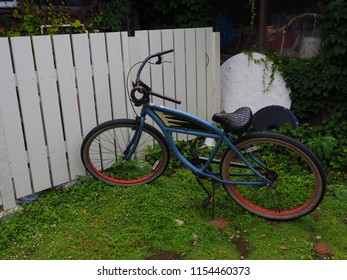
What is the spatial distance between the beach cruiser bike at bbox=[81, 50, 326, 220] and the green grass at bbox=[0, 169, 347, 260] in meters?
0.16

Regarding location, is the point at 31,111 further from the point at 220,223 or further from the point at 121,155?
the point at 220,223

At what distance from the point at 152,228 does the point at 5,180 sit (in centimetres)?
144

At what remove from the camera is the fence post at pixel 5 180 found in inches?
121

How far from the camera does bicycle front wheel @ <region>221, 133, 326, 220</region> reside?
111 inches

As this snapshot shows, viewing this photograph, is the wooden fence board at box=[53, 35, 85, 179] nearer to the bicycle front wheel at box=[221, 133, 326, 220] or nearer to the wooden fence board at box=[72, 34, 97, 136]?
the wooden fence board at box=[72, 34, 97, 136]

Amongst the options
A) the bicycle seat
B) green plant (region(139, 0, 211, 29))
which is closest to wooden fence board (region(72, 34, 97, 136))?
the bicycle seat

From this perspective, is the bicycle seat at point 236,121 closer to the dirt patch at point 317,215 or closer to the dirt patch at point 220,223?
the dirt patch at point 220,223

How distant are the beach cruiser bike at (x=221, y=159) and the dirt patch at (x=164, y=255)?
69cm

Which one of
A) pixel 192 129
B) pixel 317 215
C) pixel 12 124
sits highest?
pixel 12 124

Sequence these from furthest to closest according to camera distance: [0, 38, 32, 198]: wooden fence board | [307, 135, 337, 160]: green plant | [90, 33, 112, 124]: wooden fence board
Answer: [307, 135, 337, 160]: green plant → [90, 33, 112, 124]: wooden fence board → [0, 38, 32, 198]: wooden fence board

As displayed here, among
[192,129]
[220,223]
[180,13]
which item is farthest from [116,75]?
[180,13]

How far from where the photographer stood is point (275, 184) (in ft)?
10.7

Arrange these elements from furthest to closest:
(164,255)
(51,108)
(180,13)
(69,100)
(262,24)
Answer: (180,13)
(262,24)
(69,100)
(51,108)
(164,255)

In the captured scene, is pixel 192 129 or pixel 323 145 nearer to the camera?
pixel 192 129
